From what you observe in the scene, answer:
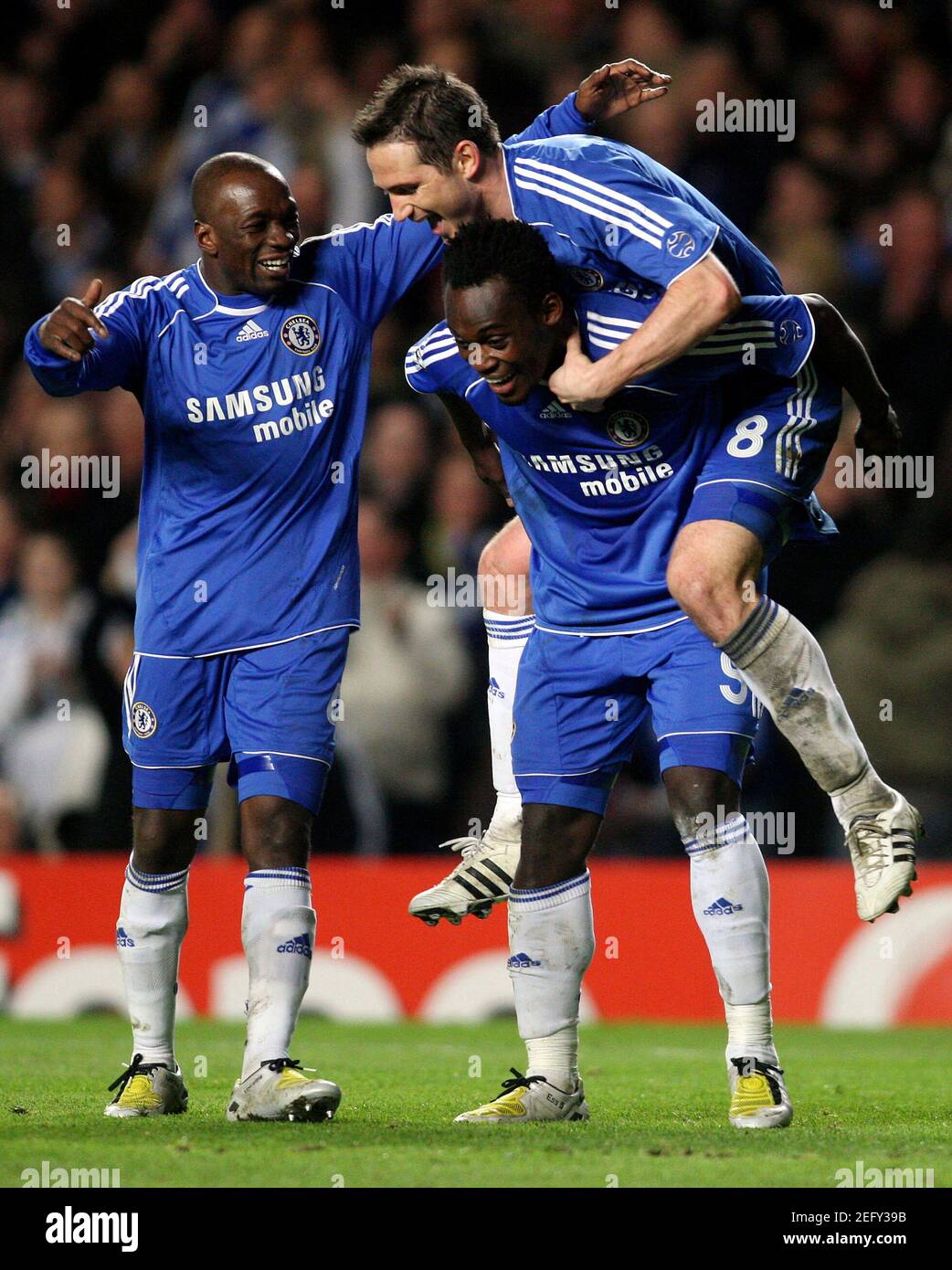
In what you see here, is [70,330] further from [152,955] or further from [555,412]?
[152,955]

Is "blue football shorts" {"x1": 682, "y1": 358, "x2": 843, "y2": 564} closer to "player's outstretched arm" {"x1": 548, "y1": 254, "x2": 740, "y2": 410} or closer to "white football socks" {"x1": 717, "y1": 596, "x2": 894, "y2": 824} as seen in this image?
"white football socks" {"x1": 717, "y1": 596, "x2": 894, "y2": 824}

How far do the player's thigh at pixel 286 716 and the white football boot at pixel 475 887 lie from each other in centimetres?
55

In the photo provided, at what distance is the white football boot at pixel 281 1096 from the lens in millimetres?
4520

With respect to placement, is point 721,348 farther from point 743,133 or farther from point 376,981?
point 743,133

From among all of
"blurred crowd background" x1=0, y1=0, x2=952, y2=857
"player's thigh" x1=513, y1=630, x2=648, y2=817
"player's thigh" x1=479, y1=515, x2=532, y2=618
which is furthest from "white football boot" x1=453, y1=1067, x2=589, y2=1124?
"blurred crowd background" x1=0, y1=0, x2=952, y2=857

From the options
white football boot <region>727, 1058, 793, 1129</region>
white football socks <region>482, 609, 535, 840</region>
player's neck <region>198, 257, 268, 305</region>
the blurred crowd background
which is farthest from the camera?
the blurred crowd background

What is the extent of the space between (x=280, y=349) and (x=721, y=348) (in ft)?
4.23

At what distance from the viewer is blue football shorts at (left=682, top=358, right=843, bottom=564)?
454 centimetres

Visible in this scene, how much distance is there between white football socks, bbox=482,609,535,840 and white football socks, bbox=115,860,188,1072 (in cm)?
101

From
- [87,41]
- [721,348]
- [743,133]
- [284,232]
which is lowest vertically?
[721,348]

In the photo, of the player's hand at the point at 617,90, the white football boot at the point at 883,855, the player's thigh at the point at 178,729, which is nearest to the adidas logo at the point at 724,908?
the white football boot at the point at 883,855

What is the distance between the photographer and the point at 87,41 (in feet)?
41.8

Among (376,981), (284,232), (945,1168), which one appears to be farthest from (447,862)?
(945,1168)

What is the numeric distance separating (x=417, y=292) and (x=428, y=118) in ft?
20.8
